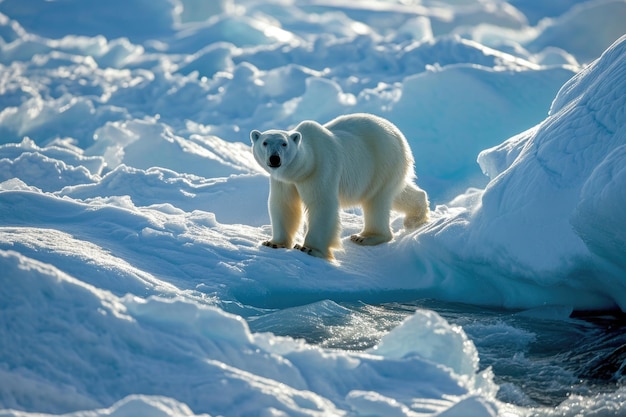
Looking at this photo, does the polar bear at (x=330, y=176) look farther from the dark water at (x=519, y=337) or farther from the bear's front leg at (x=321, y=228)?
the dark water at (x=519, y=337)

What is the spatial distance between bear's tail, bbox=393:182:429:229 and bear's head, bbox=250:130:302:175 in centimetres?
148

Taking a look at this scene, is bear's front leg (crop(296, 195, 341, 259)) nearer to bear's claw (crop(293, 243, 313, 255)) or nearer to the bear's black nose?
bear's claw (crop(293, 243, 313, 255))

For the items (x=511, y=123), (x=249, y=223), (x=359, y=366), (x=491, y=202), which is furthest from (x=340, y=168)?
(x=511, y=123)

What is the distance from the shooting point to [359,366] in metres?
2.89

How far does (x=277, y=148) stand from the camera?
17.4ft

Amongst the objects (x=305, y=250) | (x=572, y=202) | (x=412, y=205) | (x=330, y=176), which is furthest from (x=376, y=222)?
(x=572, y=202)

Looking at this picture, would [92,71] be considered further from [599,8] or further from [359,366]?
[359,366]

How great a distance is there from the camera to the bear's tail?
259 inches

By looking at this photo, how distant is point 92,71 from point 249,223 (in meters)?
20.9

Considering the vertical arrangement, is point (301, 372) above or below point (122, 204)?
below

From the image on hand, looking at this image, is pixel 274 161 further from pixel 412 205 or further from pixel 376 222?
pixel 412 205

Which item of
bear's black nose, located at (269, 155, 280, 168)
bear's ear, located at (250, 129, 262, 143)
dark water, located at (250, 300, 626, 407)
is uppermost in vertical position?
bear's ear, located at (250, 129, 262, 143)

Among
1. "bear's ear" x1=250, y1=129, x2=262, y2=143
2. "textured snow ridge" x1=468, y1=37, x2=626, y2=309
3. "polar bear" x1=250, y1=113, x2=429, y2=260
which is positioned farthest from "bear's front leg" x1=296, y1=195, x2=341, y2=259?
"textured snow ridge" x1=468, y1=37, x2=626, y2=309

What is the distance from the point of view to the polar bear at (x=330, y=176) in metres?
5.49
